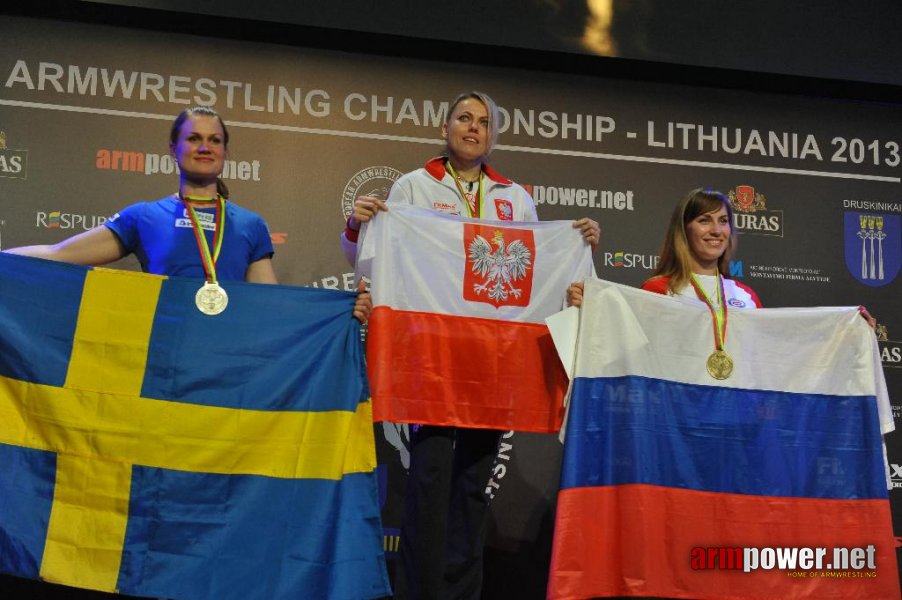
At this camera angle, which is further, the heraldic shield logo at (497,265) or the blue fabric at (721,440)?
the heraldic shield logo at (497,265)

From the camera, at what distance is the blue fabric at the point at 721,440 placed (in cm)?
308

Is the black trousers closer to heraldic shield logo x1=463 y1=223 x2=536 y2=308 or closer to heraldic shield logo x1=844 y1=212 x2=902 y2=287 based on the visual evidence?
heraldic shield logo x1=463 y1=223 x2=536 y2=308

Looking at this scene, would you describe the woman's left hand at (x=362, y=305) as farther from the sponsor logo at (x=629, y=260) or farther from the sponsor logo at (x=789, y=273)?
the sponsor logo at (x=789, y=273)

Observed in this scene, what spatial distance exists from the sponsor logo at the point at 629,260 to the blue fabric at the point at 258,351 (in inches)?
70.6

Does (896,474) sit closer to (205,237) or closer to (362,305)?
(362,305)

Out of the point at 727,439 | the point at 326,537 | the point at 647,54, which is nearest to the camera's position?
the point at 326,537

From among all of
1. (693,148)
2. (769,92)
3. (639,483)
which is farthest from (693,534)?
(769,92)

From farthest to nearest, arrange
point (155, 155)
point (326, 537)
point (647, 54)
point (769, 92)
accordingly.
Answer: point (769, 92) < point (647, 54) < point (155, 155) < point (326, 537)

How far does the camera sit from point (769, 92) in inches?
193

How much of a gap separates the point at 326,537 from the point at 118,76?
7.98 ft

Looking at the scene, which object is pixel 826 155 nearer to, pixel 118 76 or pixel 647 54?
pixel 647 54

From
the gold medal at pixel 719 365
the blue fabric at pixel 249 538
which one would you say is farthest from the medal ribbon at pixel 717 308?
the blue fabric at pixel 249 538

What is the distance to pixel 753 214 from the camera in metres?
4.74

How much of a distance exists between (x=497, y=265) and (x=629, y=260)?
1.49 meters
